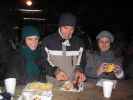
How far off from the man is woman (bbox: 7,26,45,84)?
107 mm

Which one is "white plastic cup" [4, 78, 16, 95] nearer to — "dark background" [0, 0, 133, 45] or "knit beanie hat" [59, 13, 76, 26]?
"knit beanie hat" [59, 13, 76, 26]

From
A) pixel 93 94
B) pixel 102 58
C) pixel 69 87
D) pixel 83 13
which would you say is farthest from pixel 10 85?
pixel 83 13

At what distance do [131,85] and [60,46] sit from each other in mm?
719

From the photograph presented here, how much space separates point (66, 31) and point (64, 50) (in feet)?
0.59

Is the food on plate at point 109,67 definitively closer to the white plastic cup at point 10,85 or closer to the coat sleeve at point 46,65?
the coat sleeve at point 46,65

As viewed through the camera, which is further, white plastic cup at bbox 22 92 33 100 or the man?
the man

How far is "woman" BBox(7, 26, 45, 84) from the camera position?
3.28 meters

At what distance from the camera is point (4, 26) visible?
275 inches

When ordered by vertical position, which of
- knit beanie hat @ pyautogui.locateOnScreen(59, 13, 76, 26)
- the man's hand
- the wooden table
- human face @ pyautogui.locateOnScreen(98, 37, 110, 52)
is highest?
knit beanie hat @ pyautogui.locateOnScreen(59, 13, 76, 26)

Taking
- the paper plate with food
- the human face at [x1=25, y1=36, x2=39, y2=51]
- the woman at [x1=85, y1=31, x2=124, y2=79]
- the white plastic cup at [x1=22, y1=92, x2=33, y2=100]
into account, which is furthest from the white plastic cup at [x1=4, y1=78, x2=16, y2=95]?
the woman at [x1=85, y1=31, x2=124, y2=79]

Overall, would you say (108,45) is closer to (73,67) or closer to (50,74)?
(73,67)

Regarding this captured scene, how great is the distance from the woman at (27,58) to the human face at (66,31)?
0.23 meters

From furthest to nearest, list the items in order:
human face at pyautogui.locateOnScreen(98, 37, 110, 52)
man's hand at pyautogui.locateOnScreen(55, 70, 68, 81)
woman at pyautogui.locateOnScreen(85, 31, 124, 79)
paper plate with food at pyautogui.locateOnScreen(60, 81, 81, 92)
Answer: human face at pyautogui.locateOnScreen(98, 37, 110, 52), woman at pyautogui.locateOnScreen(85, 31, 124, 79), man's hand at pyautogui.locateOnScreen(55, 70, 68, 81), paper plate with food at pyautogui.locateOnScreen(60, 81, 81, 92)

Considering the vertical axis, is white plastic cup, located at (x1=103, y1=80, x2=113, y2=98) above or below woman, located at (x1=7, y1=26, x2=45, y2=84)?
below
